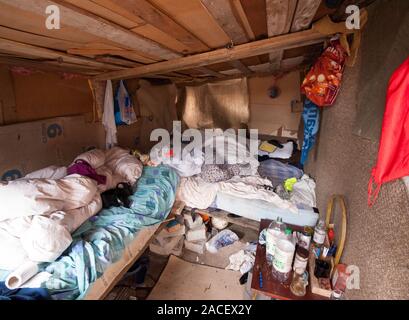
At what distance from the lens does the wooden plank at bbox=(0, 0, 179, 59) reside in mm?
789

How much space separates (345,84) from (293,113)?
2049mm

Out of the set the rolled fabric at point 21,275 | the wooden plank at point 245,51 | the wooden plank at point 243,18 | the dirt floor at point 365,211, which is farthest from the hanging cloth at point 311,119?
the rolled fabric at point 21,275

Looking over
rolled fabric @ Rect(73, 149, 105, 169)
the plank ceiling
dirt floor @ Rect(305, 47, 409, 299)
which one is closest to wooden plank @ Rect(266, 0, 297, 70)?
the plank ceiling

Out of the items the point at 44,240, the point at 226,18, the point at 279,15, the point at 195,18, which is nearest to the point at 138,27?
the point at 195,18

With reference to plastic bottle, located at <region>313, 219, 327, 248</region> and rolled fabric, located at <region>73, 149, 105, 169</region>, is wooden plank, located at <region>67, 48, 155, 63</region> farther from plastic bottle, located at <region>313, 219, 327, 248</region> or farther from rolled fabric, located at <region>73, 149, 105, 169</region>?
plastic bottle, located at <region>313, 219, 327, 248</region>

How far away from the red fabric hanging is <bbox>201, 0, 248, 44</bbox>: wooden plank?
755mm

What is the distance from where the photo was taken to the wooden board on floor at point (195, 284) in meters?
1.81

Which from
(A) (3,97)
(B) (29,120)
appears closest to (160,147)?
(B) (29,120)

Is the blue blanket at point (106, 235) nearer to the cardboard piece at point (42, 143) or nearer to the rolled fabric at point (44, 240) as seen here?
the rolled fabric at point (44, 240)

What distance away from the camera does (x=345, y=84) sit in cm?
126

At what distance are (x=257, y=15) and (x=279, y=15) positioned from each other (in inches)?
4.6

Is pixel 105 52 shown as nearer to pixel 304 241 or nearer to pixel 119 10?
pixel 119 10

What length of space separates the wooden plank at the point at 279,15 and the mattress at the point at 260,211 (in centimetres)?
141

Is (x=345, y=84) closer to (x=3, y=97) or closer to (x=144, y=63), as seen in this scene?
(x=144, y=63)
